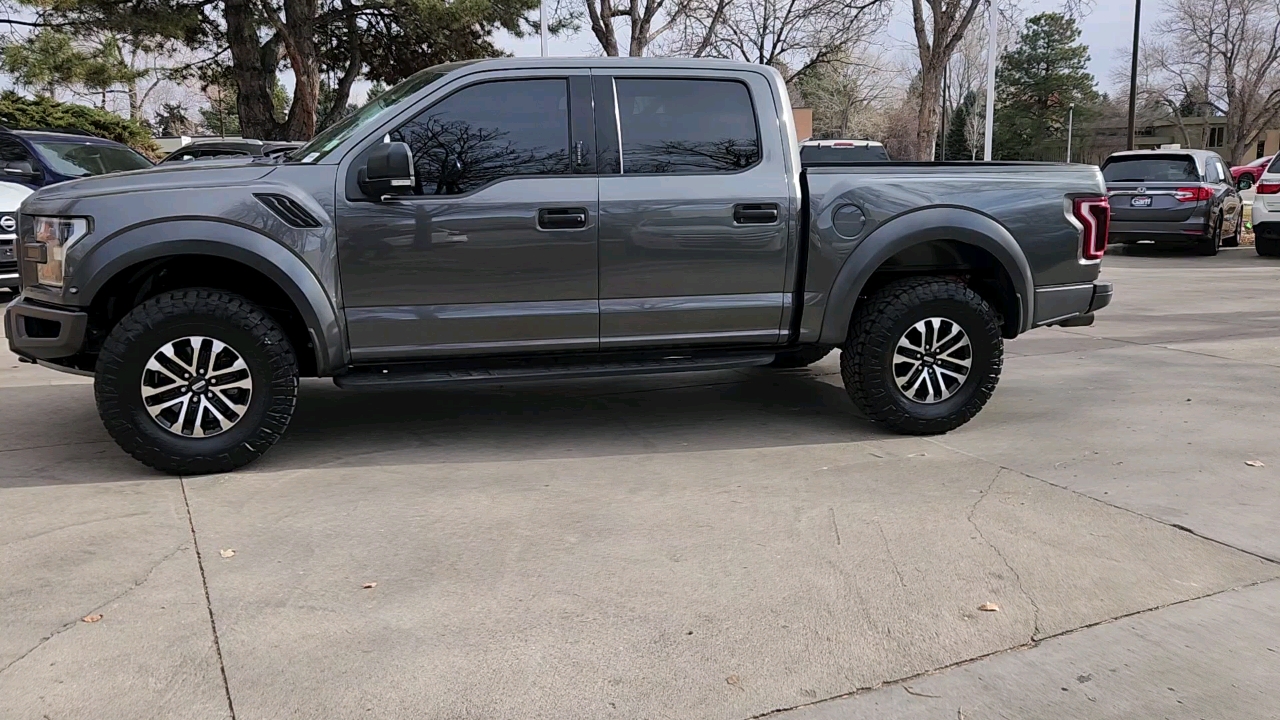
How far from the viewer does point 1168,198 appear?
15141mm

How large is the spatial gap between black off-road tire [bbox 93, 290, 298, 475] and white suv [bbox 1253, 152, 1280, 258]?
14812 millimetres

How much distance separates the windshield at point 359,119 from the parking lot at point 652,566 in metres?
1.55

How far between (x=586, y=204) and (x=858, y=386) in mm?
1819

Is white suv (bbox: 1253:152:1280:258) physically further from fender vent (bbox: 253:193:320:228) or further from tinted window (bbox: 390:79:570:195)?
fender vent (bbox: 253:193:320:228)

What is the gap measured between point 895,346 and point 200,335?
3541 mm

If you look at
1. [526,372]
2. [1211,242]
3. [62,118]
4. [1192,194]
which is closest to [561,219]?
[526,372]

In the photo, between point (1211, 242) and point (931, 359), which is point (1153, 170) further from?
point (931, 359)

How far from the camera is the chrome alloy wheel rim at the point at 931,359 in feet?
17.6

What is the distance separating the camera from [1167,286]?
1216 cm

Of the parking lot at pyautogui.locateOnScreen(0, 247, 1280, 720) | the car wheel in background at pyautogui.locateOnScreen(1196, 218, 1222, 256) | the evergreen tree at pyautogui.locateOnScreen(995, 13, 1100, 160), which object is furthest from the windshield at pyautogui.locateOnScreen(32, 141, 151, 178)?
the evergreen tree at pyautogui.locateOnScreen(995, 13, 1100, 160)

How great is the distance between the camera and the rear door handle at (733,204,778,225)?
16.6ft

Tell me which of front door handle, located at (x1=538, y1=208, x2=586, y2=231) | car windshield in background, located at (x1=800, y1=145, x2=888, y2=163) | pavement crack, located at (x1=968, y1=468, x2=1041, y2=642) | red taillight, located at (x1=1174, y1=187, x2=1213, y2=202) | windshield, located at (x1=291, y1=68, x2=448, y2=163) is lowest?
pavement crack, located at (x1=968, y1=468, x2=1041, y2=642)

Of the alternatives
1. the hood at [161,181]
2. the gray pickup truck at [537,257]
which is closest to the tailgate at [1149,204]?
the gray pickup truck at [537,257]

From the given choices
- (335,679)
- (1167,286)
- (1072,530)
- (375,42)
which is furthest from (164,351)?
(375,42)
